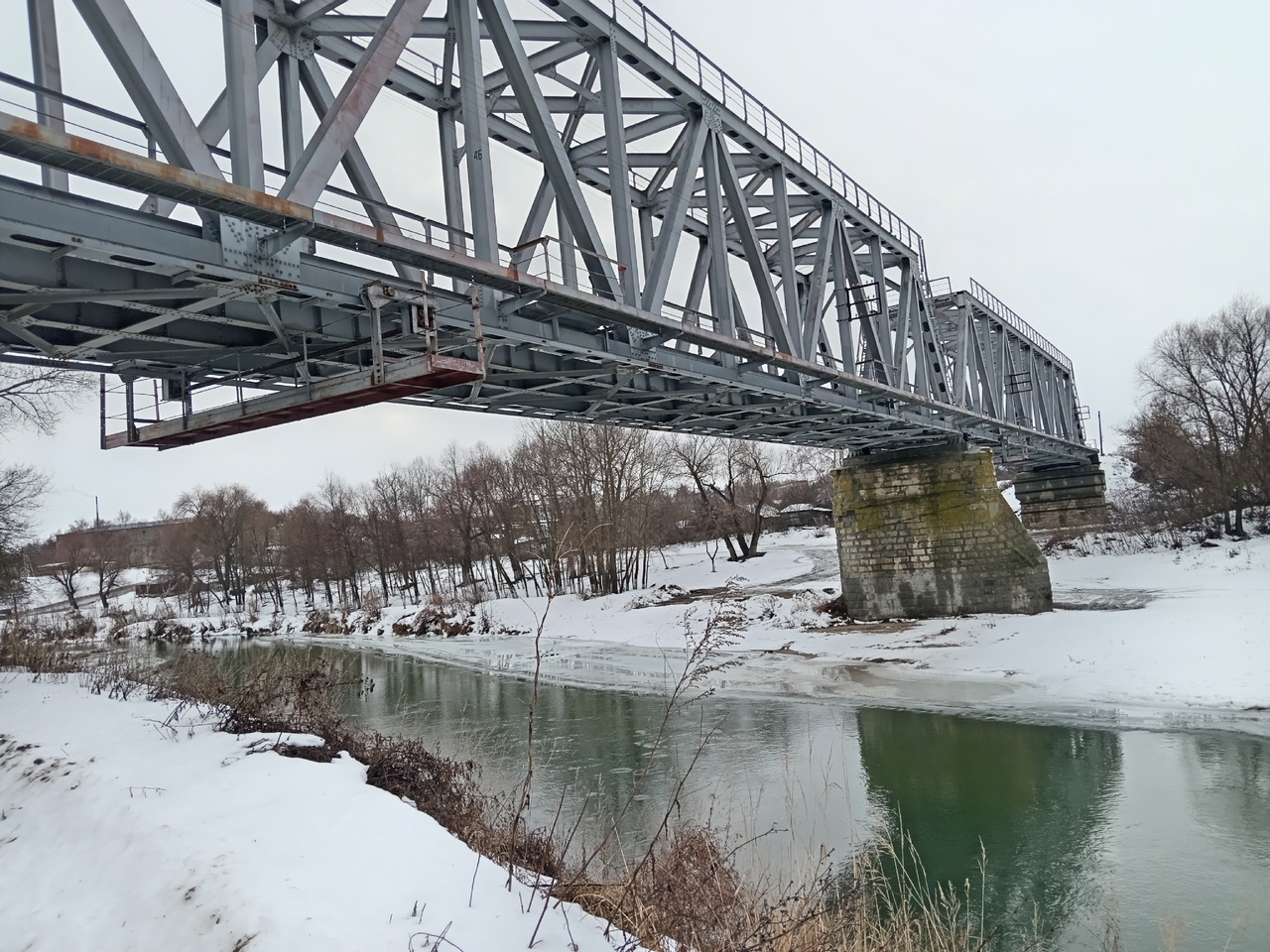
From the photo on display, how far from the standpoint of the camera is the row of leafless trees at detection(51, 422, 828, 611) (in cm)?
4272

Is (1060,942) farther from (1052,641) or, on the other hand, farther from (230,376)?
(1052,641)

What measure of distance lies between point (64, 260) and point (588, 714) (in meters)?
15.2

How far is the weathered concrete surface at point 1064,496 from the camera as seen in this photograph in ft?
171

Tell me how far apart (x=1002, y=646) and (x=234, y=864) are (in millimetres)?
21727

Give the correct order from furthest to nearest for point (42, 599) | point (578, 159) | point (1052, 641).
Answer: point (42, 599) < point (1052, 641) < point (578, 159)

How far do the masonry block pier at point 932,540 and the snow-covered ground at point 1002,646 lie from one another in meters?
1.11

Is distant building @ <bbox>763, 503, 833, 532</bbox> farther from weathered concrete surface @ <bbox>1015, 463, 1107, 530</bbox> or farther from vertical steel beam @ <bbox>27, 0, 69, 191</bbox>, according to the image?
vertical steel beam @ <bbox>27, 0, 69, 191</bbox>

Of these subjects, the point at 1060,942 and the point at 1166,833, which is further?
the point at 1166,833

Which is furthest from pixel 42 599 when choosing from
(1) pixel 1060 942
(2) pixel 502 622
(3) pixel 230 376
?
(1) pixel 1060 942

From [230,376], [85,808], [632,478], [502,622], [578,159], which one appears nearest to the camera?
[85,808]

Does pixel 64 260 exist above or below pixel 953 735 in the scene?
above

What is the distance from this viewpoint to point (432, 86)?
430 inches

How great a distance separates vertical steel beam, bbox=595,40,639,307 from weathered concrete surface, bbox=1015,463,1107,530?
48869mm

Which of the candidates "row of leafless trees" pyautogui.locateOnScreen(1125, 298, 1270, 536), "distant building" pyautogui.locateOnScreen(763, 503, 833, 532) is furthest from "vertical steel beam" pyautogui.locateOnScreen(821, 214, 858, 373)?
"distant building" pyautogui.locateOnScreen(763, 503, 833, 532)
